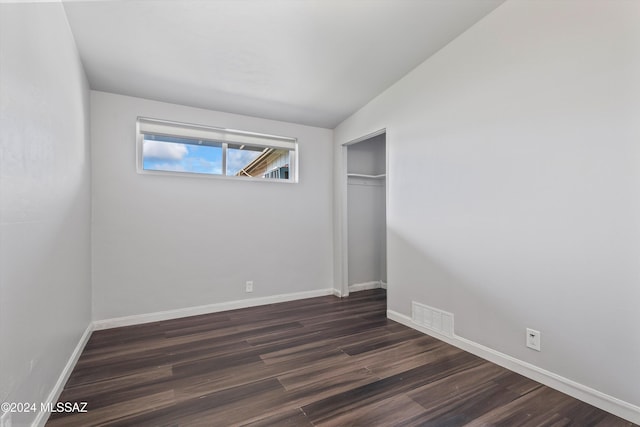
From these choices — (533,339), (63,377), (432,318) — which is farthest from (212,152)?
(533,339)

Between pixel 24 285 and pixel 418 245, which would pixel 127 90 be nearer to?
pixel 24 285

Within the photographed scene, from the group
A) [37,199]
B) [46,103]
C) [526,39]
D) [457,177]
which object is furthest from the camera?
[457,177]

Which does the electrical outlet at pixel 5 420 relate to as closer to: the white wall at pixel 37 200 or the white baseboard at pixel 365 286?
the white wall at pixel 37 200

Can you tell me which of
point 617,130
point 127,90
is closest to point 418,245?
point 617,130

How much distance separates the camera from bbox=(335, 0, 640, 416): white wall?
1.66 metres

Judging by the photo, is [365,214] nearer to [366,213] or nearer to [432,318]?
[366,213]

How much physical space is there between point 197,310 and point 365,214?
8.91 ft

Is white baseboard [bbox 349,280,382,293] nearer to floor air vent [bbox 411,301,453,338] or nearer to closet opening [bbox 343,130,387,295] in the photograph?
closet opening [bbox 343,130,387,295]

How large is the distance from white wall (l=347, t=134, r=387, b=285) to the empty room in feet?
2.45

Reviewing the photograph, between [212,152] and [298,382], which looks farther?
[212,152]

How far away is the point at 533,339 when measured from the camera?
2.03 meters

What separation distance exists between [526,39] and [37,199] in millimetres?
3159

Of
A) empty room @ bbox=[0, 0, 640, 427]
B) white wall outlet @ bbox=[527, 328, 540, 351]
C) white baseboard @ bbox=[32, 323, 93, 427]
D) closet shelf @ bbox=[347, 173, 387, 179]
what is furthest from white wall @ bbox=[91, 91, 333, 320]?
white wall outlet @ bbox=[527, 328, 540, 351]

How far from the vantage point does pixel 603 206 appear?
1.71 meters
